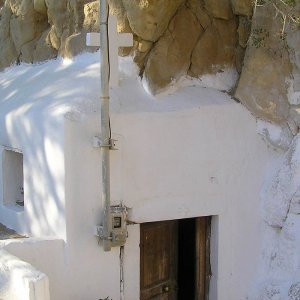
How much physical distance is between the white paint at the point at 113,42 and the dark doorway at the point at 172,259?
6.01 feet

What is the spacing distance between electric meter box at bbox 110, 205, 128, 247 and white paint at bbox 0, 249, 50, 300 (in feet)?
3.87

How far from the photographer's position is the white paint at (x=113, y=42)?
7.16m

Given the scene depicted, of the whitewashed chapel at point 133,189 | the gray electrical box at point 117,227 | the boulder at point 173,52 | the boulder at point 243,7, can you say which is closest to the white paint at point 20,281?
the whitewashed chapel at point 133,189

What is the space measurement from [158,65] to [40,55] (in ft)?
7.50

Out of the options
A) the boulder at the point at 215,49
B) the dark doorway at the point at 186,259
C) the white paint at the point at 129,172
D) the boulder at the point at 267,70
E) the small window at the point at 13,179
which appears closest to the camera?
the white paint at the point at 129,172

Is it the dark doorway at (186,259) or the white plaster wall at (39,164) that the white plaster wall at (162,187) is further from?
the dark doorway at (186,259)

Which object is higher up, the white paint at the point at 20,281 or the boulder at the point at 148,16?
the boulder at the point at 148,16

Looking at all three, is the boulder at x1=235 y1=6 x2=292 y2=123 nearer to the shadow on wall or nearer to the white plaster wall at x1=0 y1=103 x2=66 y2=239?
the shadow on wall

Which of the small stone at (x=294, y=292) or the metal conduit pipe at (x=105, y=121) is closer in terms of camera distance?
the metal conduit pipe at (x=105, y=121)

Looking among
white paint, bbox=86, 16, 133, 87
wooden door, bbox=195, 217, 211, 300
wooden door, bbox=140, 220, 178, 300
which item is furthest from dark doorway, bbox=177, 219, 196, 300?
white paint, bbox=86, 16, 133, 87

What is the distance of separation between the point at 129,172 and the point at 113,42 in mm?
1493

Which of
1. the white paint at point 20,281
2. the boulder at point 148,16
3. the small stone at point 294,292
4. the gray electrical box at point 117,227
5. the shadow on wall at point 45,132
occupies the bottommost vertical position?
the small stone at point 294,292

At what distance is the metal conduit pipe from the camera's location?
271 inches

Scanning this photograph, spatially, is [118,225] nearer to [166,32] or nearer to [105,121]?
[105,121]
